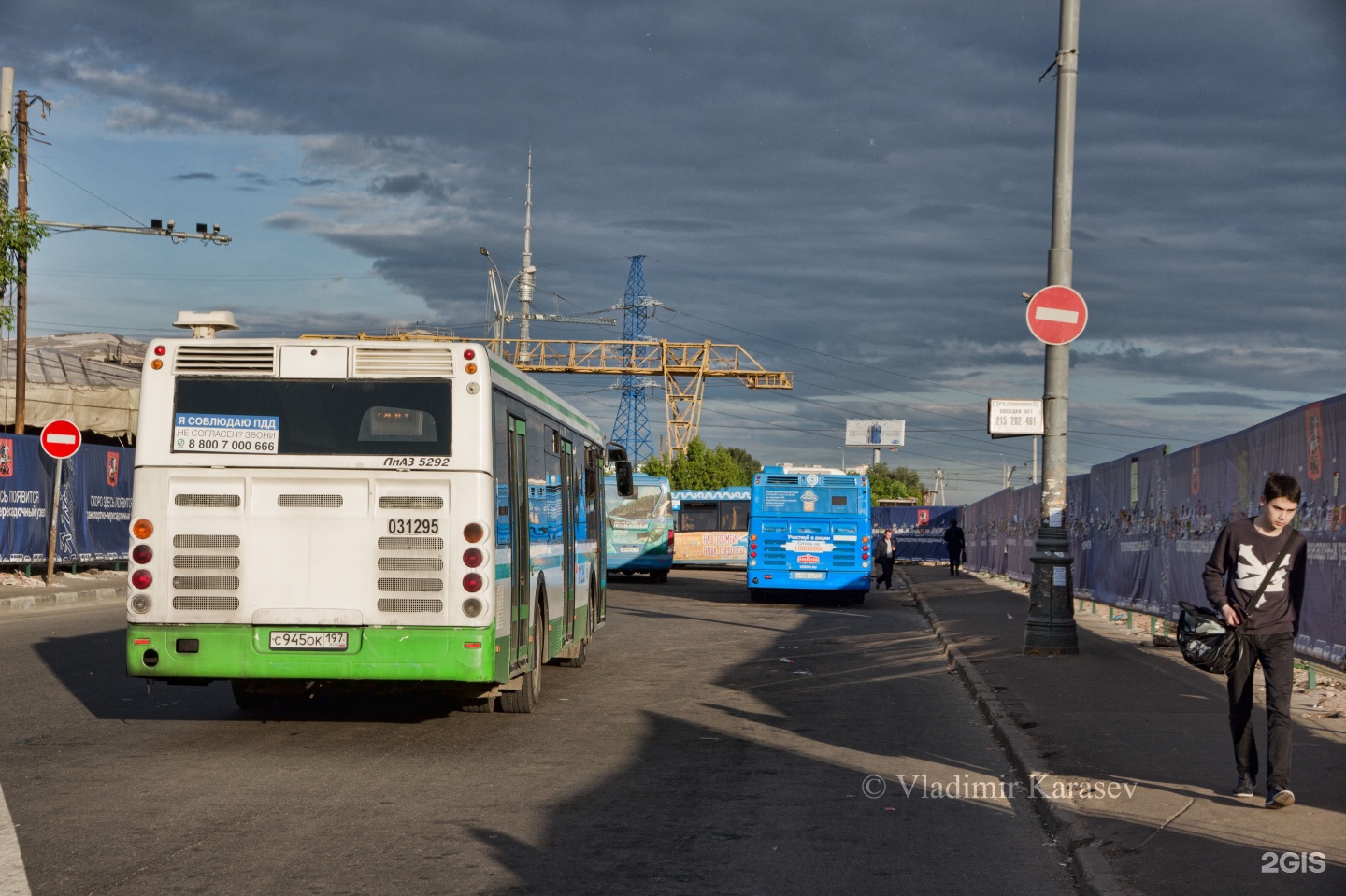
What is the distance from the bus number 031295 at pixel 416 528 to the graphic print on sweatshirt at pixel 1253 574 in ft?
17.4

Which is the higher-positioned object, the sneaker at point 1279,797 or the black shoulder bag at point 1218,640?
the black shoulder bag at point 1218,640

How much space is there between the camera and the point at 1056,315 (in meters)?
15.4

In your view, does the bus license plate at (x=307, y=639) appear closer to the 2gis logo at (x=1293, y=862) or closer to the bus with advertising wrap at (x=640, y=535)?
the 2gis logo at (x=1293, y=862)

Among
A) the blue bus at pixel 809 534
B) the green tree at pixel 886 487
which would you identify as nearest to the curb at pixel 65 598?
the blue bus at pixel 809 534

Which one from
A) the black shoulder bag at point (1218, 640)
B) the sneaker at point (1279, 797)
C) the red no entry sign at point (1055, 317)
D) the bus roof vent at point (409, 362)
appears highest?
the red no entry sign at point (1055, 317)

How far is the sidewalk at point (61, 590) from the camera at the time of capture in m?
23.5

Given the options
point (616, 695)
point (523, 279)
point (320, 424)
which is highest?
point (523, 279)

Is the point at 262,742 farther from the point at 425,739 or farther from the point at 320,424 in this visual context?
the point at 320,424

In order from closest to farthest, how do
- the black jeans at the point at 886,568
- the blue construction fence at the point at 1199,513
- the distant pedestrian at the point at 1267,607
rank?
1. the distant pedestrian at the point at 1267,607
2. the blue construction fence at the point at 1199,513
3. the black jeans at the point at 886,568

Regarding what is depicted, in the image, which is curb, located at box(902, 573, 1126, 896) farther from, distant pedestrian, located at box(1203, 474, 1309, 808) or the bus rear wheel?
the bus rear wheel

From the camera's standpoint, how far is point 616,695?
13.3 metres

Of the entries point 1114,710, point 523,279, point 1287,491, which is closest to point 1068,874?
point 1287,491

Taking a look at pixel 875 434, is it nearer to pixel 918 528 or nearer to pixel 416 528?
pixel 918 528

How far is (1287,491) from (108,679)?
11124mm
